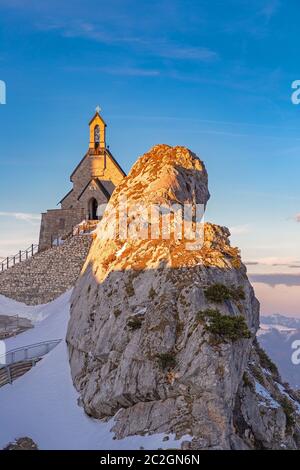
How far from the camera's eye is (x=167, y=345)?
22453 millimetres

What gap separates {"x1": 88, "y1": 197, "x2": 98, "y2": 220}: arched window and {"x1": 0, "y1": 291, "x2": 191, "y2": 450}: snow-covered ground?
95.0 feet

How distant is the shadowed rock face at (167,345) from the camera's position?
20.6 meters

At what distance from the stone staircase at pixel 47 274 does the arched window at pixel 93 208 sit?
9.91 meters

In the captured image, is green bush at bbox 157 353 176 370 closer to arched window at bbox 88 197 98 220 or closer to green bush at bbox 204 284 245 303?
green bush at bbox 204 284 245 303

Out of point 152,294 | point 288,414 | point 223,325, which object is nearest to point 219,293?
point 223,325

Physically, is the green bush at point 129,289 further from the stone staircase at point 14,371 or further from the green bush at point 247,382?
the stone staircase at point 14,371

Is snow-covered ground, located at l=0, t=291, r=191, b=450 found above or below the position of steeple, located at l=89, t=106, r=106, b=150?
below

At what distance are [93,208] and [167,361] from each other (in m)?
41.2

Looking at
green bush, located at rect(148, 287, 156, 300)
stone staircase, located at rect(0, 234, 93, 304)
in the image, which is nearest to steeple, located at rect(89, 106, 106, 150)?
stone staircase, located at rect(0, 234, 93, 304)

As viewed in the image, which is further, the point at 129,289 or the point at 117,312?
the point at 129,289

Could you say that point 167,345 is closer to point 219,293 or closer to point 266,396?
point 219,293

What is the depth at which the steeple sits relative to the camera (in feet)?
212

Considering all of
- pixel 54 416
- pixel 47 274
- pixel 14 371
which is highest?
pixel 47 274

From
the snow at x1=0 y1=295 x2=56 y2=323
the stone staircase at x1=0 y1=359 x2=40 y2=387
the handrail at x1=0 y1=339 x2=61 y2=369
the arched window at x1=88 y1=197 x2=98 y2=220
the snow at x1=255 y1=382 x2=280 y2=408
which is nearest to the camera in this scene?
the snow at x1=255 y1=382 x2=280 y2=408
